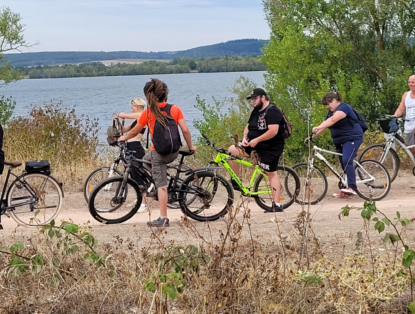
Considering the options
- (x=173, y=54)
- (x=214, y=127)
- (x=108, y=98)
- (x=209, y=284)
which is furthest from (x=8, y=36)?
(x=173, y=54)

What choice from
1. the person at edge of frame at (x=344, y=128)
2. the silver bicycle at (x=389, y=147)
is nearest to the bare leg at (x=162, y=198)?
the person at edge of frame at (x=344, y=128)

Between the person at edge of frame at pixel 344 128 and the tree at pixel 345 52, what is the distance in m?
10.3

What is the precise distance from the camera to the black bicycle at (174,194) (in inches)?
340

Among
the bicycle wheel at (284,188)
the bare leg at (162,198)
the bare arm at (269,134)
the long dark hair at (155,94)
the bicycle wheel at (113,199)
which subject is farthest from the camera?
the bicycle wheel at (284,188)

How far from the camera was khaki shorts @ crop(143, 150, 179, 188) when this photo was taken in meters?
8.26

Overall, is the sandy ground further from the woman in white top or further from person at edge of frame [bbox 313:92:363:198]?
the woman in white top

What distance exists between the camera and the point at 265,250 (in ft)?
20.5

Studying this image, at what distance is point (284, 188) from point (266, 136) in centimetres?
154

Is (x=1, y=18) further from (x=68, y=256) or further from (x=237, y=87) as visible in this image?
(x=68, y=256)

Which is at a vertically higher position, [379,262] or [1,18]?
[1,18]

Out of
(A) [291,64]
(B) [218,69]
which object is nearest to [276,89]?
(A) [291,64]

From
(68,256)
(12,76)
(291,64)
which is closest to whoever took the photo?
(68,256)

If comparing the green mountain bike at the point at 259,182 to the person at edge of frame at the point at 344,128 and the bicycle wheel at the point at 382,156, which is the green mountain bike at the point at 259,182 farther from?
the bicycle wheel at the point at 382,156

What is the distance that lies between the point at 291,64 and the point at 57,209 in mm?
14640
